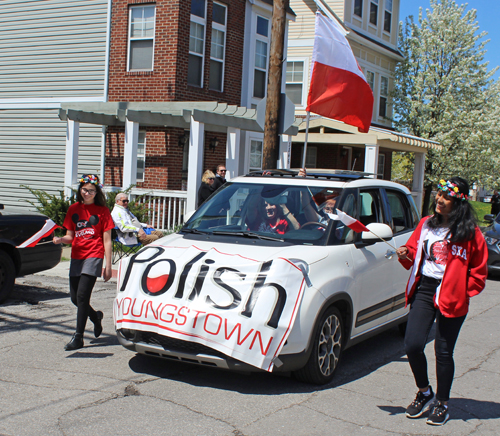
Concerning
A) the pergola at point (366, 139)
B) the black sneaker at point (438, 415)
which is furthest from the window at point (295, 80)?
the black sneaker at point (438, 415)

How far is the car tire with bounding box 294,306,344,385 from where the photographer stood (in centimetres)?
493

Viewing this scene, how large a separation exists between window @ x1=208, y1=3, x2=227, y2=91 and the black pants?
44.4 ft

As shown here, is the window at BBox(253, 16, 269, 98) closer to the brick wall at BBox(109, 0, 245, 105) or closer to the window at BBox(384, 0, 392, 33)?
the brick wall at BBox(109, 0, 245, 105)

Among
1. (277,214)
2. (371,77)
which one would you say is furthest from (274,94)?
(371,77)

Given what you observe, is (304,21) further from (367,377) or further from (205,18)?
(367,377)

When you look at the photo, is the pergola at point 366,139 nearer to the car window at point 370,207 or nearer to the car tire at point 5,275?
the car window at point 370,207

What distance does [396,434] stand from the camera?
4.24 metres

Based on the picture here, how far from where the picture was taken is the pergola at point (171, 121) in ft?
42.5

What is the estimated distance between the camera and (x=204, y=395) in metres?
4.78

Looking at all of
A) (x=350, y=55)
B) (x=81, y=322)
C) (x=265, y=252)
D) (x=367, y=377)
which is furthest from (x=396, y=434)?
(x=350, y=55)

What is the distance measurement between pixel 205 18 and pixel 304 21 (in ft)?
29.5

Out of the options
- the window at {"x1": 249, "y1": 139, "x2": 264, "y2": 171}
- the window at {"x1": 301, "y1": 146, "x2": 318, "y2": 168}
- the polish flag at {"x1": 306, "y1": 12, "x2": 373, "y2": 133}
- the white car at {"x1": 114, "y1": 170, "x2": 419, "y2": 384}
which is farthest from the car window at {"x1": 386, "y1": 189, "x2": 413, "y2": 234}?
the window at {"x1": 301, "y1": 146, "x2": 318, "y2": 168}

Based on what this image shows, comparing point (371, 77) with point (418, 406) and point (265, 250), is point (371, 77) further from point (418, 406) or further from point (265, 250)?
point (418, 406)

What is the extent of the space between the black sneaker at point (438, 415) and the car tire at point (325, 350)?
968 mm
